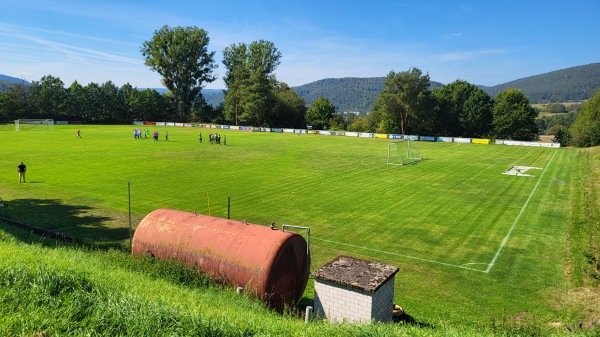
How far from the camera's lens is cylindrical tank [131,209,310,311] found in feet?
35.5

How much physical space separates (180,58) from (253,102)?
26.6 meters

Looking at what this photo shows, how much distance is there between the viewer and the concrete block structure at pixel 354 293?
394 inches

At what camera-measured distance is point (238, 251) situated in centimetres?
1130

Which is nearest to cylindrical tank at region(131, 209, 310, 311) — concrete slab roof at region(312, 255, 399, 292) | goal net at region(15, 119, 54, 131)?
concrete slab roof at region(312, 255, 399, 292)

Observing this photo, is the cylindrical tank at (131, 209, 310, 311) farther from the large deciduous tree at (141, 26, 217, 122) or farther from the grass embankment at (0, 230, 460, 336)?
the large deciduous tree at (141, 26, 217, 122)

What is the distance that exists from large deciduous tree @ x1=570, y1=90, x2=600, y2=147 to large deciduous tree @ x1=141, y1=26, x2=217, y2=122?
89488 millimetres

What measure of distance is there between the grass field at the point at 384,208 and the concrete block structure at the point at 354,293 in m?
2.42

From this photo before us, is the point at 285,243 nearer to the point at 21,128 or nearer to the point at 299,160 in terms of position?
the point at 299,160

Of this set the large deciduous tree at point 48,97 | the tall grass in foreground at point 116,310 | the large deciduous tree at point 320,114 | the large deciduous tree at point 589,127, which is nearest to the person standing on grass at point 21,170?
the tall grass in foreground at point 116,310

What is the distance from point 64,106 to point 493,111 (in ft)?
359

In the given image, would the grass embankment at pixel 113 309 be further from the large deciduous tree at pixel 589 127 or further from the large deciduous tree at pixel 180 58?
the large deciduous tree at pixel 180 58

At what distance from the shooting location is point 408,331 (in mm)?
7586

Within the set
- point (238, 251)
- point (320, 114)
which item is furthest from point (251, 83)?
point (238, 251)

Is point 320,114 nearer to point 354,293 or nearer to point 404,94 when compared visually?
point 404,94
